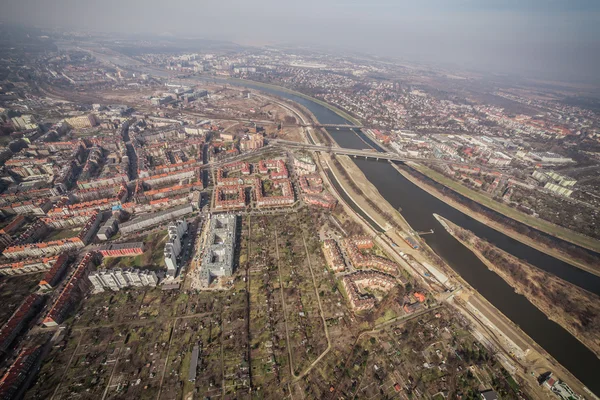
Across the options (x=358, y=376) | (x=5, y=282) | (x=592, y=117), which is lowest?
(x=5, y=282)

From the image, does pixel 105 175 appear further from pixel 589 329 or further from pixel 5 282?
pixel 589 329

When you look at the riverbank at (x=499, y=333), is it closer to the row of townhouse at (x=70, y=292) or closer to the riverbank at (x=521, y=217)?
the riverbank at (x=521, y=217)

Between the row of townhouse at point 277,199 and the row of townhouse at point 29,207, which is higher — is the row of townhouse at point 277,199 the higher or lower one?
the higher one

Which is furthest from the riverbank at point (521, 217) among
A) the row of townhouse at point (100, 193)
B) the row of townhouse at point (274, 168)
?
the row of townhouse at point (100, 193)

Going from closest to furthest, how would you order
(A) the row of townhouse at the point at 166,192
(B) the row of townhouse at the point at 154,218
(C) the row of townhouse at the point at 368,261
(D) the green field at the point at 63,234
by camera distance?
(C) the row of townhouse at the point at 368,261, (D) the green field at the point at 63,234, (B) the row of townhouse at the point at 154,218, (A) the row of townhouse at the point at 166,192

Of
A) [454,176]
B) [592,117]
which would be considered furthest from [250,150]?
[592,117]

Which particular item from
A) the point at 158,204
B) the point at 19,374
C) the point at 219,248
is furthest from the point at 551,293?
the point at 158,204
